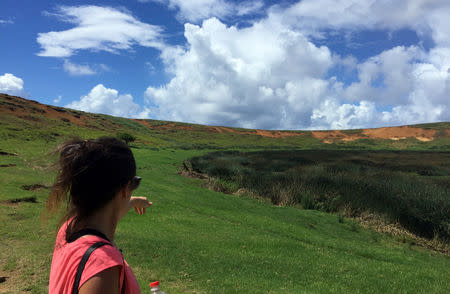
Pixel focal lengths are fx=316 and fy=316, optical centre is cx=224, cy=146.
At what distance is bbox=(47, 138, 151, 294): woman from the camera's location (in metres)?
1.54

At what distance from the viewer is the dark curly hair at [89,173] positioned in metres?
1.77

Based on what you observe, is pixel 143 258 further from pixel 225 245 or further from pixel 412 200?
pixel 412 200

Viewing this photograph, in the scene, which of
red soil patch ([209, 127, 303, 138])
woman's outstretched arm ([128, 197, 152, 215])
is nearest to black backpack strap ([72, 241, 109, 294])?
woman's outstretched arm ([128, 197, 152, 215])

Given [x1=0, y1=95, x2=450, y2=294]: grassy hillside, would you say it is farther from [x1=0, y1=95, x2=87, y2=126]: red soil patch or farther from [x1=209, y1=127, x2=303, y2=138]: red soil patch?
[x1=209, y1=127, x2=303, y2=138]: red soil patch

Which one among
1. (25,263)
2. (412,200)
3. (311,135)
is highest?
(311,135)

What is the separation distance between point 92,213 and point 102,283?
436mm

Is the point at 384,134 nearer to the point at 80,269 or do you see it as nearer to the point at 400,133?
the point at 400,133

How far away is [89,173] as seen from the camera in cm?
177

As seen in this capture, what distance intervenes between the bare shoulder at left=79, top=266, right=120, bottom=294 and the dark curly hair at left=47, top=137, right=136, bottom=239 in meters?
0.36

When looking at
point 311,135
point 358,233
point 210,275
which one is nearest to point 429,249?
point 358,233

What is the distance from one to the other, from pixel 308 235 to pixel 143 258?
6338 millimetres

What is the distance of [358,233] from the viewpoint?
13.5 meters

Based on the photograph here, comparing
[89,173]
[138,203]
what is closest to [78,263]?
[89,173]

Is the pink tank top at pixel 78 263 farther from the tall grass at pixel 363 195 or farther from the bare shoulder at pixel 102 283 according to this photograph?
the tall grass at pixel 363 195
